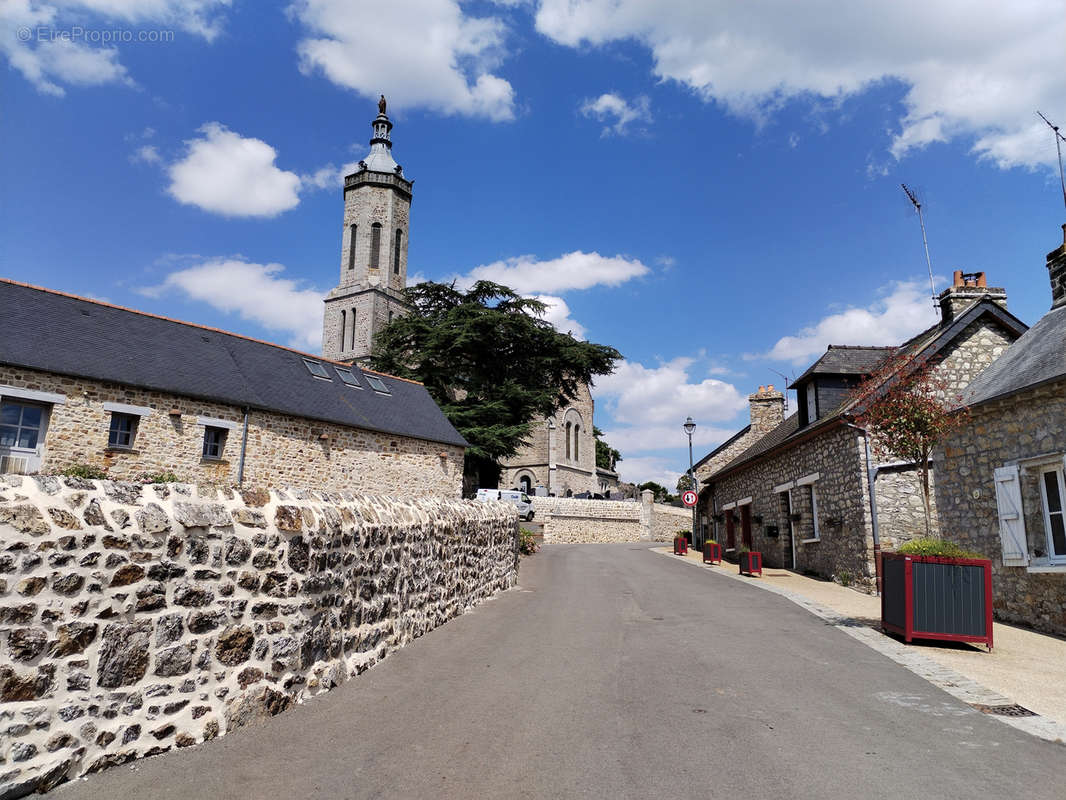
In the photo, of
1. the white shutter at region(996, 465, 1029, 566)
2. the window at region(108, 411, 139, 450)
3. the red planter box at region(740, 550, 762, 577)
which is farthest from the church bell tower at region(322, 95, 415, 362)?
the white shutter at region(996, 465, 1029, 566)

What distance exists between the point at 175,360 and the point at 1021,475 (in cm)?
1928

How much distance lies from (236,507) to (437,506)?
4324 mm

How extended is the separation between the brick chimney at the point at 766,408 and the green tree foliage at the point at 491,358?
36.9 feet

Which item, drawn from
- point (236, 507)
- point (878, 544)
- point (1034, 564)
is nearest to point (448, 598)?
point (236, 507)

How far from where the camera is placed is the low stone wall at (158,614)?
3.62 metres

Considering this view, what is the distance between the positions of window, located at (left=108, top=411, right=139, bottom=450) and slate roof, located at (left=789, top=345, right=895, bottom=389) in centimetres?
1717

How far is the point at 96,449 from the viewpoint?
52.3ft

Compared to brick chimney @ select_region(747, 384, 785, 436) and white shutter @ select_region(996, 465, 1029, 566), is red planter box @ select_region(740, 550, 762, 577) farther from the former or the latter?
brick chimney @ select_region(747, 384, 785, 436)

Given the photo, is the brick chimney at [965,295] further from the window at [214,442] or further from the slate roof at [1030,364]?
the window at [214,442]

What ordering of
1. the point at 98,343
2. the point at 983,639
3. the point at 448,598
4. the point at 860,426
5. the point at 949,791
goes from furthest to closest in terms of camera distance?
the point at 98,343 → the point at 860,426 → the point at 448,598 → the point at 983,639 → the point at 949,791

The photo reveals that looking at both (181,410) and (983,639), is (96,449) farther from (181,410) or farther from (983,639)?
(983,639)

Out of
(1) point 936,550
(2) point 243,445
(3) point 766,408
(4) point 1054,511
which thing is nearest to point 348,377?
(2) point 243,445

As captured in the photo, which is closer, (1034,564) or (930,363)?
(1034,564)

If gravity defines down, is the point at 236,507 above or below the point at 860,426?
below
